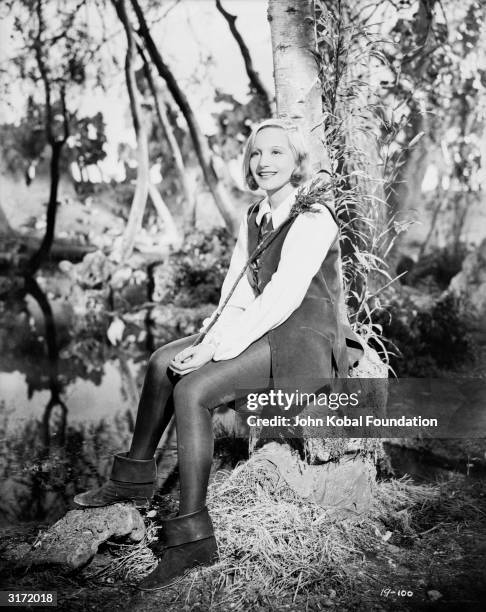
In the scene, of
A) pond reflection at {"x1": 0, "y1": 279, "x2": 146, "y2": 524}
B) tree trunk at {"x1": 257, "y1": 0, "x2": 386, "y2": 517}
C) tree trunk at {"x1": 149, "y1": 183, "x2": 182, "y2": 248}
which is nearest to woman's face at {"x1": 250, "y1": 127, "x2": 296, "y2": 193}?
tree trunk at {"x1": 257, "y1": 0, "x2": 386, "y2": 517}

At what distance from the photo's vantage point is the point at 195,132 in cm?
673

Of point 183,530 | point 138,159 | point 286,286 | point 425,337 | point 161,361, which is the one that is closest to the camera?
point 183,530

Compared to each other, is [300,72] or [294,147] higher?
[300,72]

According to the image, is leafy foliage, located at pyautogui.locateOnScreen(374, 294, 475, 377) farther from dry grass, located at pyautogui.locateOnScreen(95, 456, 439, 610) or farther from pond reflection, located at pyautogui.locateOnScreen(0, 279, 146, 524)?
dry grass, located at pyautogui.locateOnScreen(95, 456, 439, 610)

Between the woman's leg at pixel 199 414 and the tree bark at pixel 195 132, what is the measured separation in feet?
15.4

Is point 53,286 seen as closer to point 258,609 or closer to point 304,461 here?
point 304,461

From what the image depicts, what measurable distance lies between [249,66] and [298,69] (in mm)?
4041

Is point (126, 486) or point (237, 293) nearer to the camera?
point (126, 486)

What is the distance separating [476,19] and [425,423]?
3.53 m

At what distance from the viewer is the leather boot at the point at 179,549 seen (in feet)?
5.99

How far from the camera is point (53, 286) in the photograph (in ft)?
23.4

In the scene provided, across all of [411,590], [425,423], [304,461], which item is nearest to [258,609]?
[411,590]

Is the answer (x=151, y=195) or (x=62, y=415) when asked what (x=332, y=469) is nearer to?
(x=62, y=415)

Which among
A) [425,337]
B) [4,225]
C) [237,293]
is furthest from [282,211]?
[4,225]
